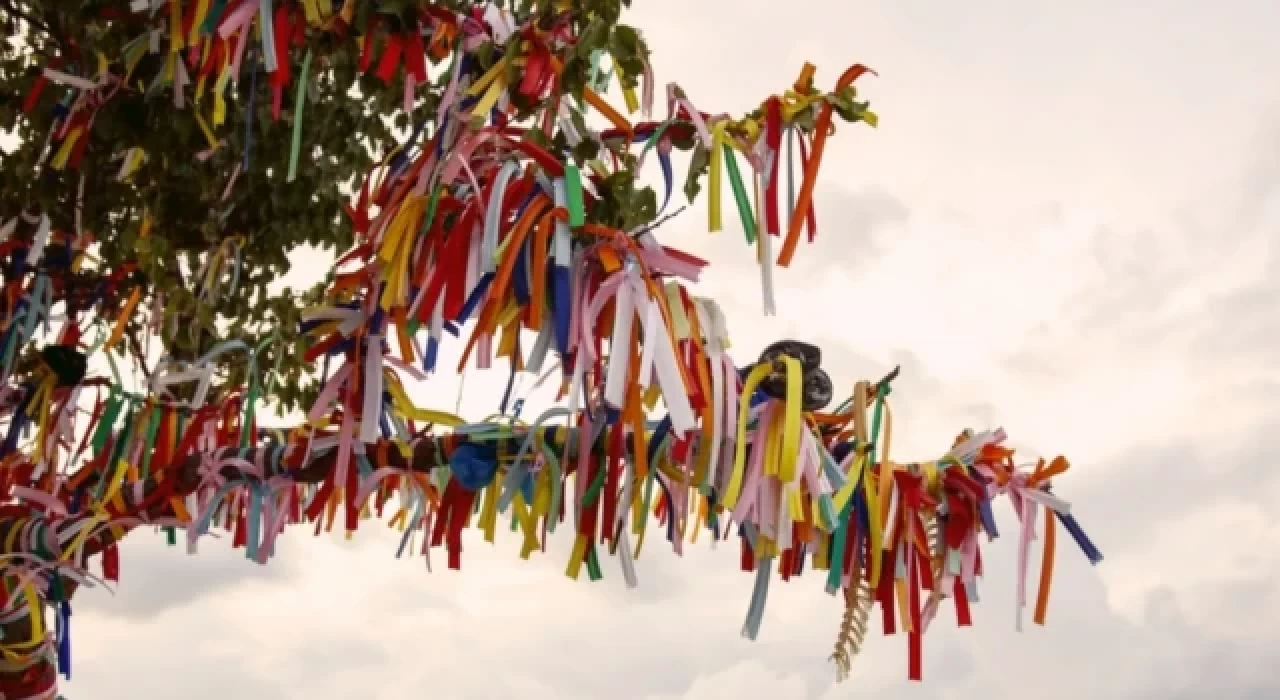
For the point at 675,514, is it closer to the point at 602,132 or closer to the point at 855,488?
the point at 855,488

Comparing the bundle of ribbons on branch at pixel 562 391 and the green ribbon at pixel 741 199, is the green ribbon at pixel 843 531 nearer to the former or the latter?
the bundle of ribbons on branch at pixel 562 391

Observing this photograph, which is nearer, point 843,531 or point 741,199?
point 741,199

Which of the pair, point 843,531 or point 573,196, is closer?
point 573,196

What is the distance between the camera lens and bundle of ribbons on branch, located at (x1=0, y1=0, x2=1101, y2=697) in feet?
7.12

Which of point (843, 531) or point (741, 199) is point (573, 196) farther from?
point (843, 531)

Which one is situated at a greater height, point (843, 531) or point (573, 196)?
point (573, 196)

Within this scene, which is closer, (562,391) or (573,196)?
(573,196)

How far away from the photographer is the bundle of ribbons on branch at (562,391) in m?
2.17

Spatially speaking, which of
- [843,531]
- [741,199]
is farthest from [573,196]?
[843,531]

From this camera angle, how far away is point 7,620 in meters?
3.16

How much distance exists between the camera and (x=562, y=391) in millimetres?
2496

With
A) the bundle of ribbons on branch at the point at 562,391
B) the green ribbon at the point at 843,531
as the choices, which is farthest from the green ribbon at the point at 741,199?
the green ribbon at the point at 843,531

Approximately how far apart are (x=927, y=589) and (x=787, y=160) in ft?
2.57

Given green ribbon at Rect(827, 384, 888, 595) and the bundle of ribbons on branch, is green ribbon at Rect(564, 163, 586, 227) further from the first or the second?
green ribbon at Rect(827, 384, 888, 595)
